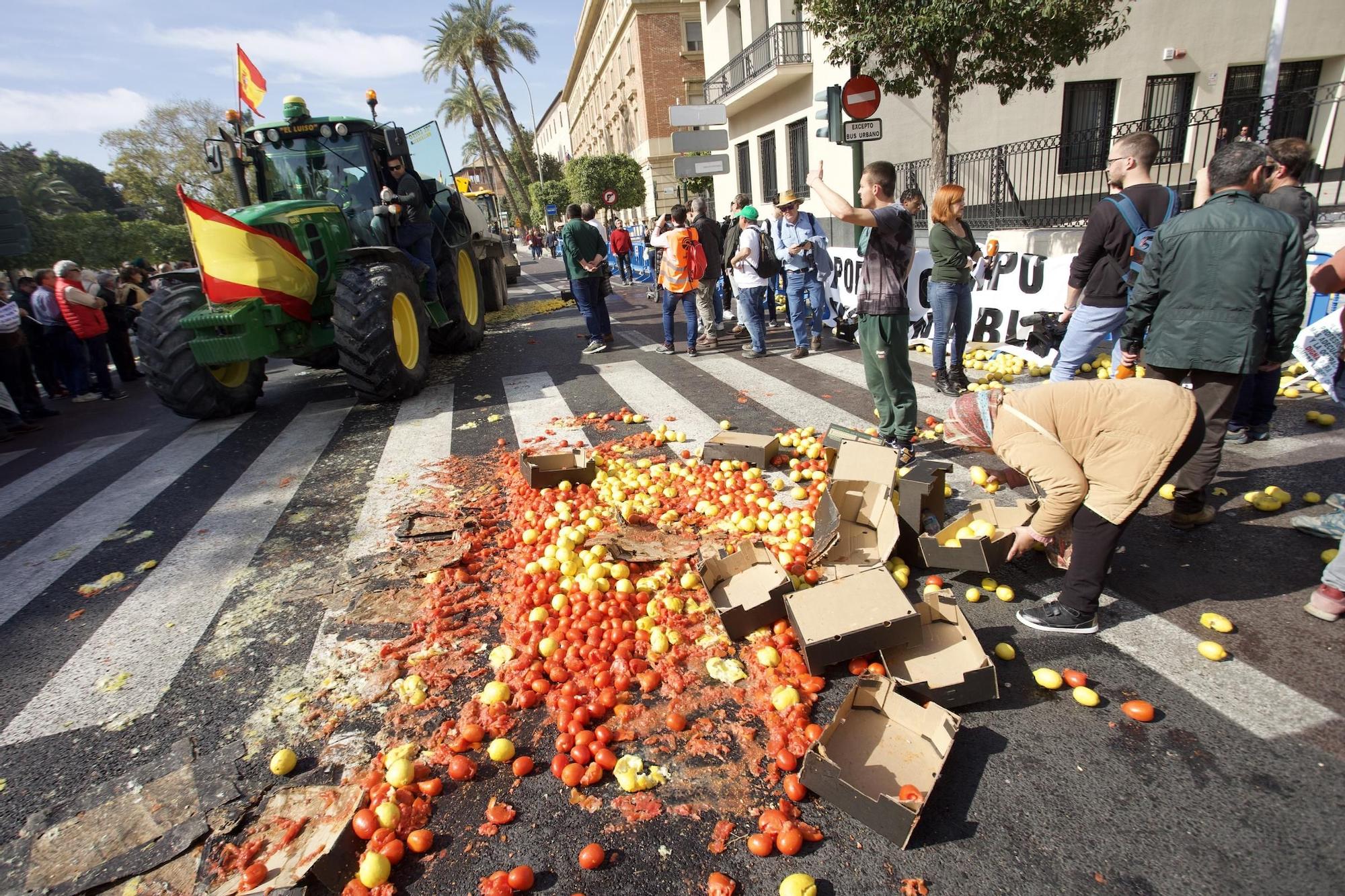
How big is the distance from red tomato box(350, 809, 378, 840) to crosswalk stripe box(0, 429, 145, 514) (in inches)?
235

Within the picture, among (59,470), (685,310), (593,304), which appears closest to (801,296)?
(685,310)

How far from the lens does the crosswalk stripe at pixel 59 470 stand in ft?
20.2

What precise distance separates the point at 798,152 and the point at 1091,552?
22.2 metres

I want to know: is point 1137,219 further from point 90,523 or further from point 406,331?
point 90,523

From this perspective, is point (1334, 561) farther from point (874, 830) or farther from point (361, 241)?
point (361, 241)

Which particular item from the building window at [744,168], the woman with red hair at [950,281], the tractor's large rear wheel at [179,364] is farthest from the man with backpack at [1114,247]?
the building window at [744,168]

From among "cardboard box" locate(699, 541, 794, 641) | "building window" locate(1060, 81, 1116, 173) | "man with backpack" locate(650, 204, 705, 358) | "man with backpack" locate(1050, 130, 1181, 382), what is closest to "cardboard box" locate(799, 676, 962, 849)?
"cardboard box" locate(699, 541, 794, 641)

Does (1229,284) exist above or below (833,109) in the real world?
below

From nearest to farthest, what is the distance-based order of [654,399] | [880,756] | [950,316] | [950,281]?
[880,756], [950,281], [950,316], [654,399]

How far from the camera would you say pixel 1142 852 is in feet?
Answer: 6.66

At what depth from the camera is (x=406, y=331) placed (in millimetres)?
8070

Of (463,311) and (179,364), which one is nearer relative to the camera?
(179,364)

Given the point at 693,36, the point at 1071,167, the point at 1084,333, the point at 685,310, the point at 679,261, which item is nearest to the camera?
the point at 1084,333

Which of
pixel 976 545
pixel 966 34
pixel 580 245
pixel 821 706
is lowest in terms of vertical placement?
pixel 821 706
